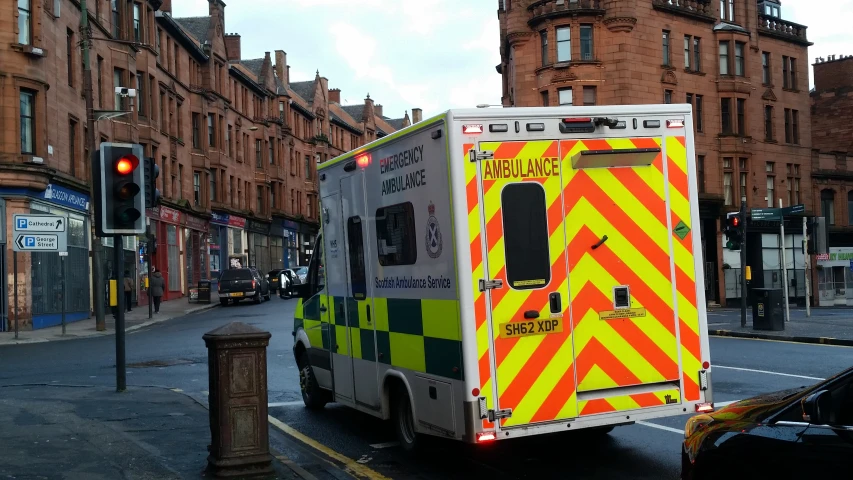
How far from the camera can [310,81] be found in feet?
311

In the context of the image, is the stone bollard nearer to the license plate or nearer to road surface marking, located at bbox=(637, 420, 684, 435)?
the license plate

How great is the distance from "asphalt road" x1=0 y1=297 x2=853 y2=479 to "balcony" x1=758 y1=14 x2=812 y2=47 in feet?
118

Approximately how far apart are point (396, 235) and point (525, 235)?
56.0 inches

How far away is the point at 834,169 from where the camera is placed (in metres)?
56.8

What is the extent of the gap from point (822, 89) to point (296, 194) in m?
42.0

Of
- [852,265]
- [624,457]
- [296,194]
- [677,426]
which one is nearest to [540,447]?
[624,457]

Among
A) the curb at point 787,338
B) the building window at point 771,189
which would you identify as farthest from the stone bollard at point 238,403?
the building window at point 771,189

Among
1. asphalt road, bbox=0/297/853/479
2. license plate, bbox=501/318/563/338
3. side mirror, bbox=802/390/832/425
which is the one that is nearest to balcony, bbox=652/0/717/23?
asphalt road, bbox=0/297/853/479

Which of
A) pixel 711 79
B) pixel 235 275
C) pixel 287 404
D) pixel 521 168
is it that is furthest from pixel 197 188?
pixel 521 168

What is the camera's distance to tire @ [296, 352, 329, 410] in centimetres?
1127

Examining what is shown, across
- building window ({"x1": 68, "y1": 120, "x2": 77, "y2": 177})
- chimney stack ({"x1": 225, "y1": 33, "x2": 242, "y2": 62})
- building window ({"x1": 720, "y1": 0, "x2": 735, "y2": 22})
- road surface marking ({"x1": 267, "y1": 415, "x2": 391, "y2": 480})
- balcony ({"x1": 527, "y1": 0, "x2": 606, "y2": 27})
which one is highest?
chimney stack ({"x1": 225, "y1": 33, "x2": 242, "y2": 62})

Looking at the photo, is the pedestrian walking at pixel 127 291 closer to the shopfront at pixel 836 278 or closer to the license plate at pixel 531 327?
the license plate at pixel 531 327

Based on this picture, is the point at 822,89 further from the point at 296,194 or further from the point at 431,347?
the point at 431,347

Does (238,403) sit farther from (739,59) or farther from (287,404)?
(739,59)
